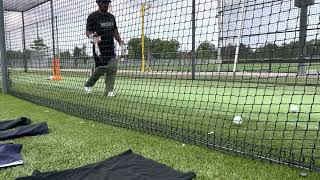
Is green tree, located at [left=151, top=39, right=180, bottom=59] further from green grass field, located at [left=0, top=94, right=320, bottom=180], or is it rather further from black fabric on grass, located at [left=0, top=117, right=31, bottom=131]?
black fabric on grass, located at [left=0, top=117, right=31, bottom=131]

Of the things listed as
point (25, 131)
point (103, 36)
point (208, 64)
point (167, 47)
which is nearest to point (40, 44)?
point (103, 36)

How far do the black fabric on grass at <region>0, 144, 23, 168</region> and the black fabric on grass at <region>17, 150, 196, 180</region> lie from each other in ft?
1.20

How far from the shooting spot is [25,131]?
11.7 ft

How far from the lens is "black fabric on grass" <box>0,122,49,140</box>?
11.3 feet

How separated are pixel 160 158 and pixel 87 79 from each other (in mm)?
4425

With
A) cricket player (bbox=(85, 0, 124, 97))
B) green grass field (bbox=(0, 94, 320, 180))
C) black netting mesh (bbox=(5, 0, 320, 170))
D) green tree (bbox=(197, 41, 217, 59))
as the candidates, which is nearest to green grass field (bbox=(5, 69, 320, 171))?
black netting mesh (bbox=(5, 0, 320, 170))

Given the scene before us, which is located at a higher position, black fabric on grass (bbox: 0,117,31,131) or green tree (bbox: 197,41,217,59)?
green tree (bbox: 197,41,217,59)

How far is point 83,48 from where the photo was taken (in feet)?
20.0

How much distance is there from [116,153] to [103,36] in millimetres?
3475

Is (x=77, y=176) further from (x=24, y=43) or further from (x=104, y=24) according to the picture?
(x=24, y=43)

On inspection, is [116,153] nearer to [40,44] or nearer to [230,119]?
[230,119]

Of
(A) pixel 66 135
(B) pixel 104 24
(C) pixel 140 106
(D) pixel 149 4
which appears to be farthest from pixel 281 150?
(B) pixel 104 24

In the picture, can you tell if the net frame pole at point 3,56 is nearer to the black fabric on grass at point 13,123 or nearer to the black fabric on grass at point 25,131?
the black fabric on grass at point 13,123

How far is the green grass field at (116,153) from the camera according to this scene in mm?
2398
